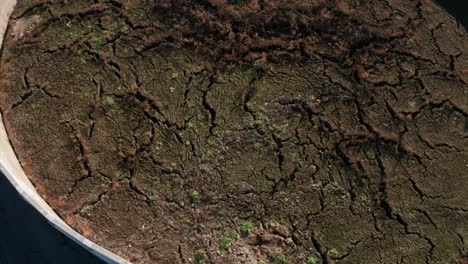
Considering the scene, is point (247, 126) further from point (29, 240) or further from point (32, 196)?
point (29, 240)

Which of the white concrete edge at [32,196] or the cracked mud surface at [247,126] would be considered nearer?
the white concrete edge at [32,196]

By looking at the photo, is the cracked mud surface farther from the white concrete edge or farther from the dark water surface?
the dark water surface

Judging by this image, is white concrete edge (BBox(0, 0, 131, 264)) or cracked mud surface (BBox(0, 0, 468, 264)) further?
cracked mud surface (BBox(0, 0, 468, 264))

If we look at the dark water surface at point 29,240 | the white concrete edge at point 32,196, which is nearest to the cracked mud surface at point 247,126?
the white concrete edge at point 32,196

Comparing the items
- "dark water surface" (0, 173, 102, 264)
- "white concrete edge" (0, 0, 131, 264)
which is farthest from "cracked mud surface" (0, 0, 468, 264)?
"dark water surface" (0, 173, 102, 264)

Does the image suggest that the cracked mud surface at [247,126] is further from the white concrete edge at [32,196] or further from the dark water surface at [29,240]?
the dark water surface at [29,240]

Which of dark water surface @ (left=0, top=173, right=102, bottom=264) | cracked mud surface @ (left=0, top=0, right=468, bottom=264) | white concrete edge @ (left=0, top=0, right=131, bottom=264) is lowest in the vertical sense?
dark water surface @ (left=0, top=173, right=102, bottom=264)

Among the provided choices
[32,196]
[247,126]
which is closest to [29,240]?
[32,196]
